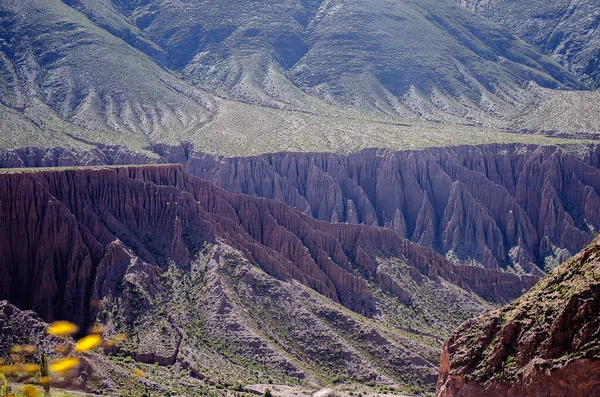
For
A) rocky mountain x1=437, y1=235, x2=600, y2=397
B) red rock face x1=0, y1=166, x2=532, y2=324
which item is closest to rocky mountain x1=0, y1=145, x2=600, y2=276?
red rock face x1=0, y1=166, x2=532, y2=324

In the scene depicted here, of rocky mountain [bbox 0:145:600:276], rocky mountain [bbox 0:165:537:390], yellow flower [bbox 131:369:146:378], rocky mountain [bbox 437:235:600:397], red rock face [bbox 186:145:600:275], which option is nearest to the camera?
rocky mountain [bbox 437:235:600:397]

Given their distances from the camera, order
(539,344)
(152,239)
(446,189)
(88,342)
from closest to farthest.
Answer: (539,344) < (88,342) < (152,239) < (446,189)

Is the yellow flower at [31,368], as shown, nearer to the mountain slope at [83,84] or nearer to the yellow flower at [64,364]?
the yellow flower at [64,364]

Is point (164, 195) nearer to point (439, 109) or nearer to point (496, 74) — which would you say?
point (439, 109)

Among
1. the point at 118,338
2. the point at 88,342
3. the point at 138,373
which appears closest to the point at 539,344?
the point at 138,373

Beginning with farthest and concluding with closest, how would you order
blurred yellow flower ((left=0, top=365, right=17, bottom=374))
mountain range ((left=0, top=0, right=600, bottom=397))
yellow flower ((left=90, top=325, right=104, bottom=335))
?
yellow flower ((left=90, top=325, right=104, bottom=335))
mountain range ((left=0, top=0, right=600, bottom=397))
blurred yellow flower ((left=0, top=365, right=17, bottom=374))

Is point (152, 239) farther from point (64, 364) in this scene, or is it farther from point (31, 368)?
point (31, 368)

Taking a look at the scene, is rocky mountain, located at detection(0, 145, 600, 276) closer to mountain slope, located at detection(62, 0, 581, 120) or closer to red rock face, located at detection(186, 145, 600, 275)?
red rock face, located at detection(186, 145, 600, 275)
